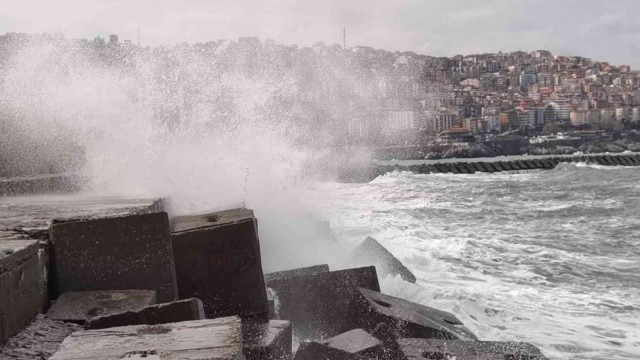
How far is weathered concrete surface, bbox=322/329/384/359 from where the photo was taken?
2903 mm

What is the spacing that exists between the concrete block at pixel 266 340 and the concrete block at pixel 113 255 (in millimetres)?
396

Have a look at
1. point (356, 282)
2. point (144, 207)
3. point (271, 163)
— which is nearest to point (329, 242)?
point (356, 282)

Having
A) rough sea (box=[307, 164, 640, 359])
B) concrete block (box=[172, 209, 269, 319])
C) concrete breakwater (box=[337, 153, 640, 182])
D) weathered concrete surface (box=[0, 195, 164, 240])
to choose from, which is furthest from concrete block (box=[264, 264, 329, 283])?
concrete breakwater (box=[337, 153, 640, 182])

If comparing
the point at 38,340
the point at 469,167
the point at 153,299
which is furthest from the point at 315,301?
the point at 469,167

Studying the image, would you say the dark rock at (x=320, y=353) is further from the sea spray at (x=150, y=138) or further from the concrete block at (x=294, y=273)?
the sea spray at (x=150, y=138)

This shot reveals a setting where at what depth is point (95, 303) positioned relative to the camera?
98.3 inches

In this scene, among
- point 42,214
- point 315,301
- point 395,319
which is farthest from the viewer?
point 315,301

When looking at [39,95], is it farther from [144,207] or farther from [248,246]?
[248,246]

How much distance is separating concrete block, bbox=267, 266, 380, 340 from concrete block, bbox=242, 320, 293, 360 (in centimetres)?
122

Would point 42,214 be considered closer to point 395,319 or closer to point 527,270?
point 395,319

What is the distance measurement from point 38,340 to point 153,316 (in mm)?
417

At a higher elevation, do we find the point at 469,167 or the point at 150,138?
the point at 150,138

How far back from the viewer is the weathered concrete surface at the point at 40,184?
5.45 m

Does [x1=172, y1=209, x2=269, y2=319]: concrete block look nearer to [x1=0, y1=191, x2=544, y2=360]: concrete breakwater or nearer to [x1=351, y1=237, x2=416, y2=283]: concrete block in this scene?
[x1=0, y1=191, x2=544, y2=360]: concrete breakwater
